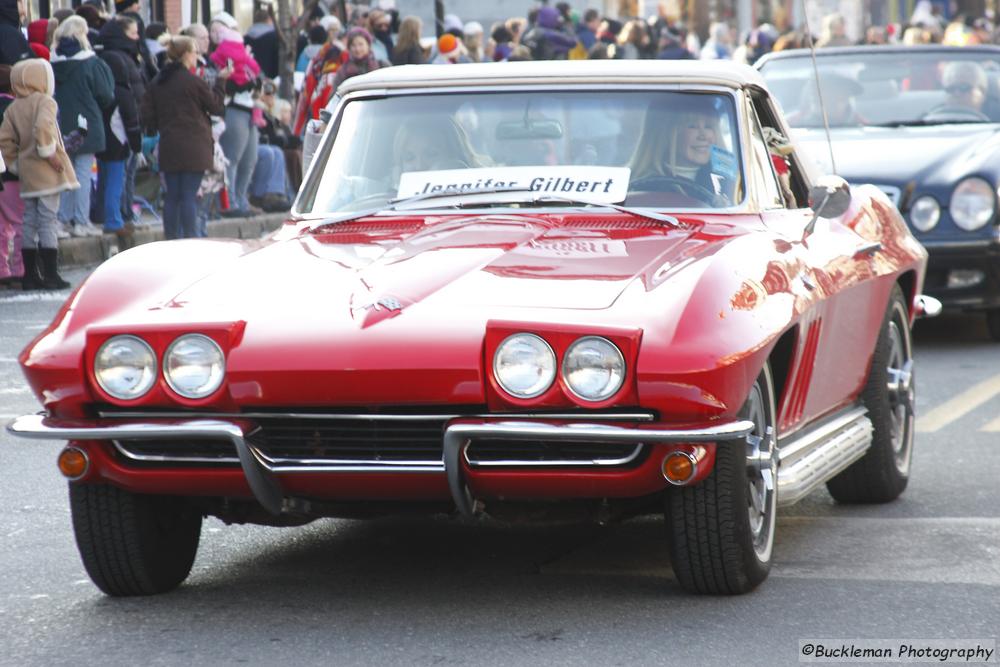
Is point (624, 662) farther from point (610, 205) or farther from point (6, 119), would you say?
point (6, 119)

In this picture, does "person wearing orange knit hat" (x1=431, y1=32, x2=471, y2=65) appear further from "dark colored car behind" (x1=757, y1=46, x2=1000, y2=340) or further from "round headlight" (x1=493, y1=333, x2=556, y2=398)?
"round headlight" (x1=493, y1=333, x2=556, y2=398)

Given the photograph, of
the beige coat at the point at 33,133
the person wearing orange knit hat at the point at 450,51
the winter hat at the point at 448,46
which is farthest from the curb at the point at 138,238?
the winter hat at the point at 448,46

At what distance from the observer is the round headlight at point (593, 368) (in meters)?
4.69

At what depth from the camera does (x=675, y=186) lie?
610cm

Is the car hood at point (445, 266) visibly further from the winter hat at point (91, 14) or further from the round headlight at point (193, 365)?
the winter hat at point (91, 14)

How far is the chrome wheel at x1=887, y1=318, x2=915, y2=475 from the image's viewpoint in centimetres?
690

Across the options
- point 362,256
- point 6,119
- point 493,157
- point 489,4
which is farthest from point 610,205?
point 489,4

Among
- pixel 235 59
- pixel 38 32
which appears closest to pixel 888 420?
pixel 38 32

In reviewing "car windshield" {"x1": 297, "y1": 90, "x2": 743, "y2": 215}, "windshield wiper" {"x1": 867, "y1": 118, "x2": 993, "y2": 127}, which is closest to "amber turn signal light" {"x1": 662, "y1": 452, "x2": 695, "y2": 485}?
"car windshield" {"x1": 297, "y1": 90, "x2": 743, "y2": 215}

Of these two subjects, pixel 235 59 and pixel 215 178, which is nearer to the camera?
pixel 215 178

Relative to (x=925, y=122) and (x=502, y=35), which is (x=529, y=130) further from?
(x=502, y=35)

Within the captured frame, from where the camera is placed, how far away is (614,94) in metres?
6.33

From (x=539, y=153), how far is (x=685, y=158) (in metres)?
0.45

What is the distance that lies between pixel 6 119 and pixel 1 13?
1057mm
